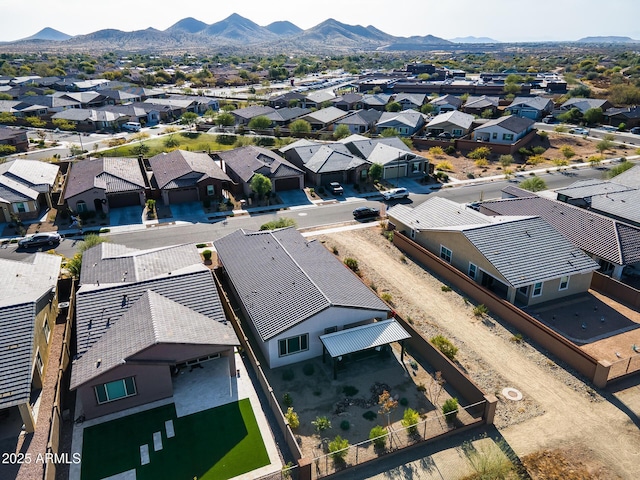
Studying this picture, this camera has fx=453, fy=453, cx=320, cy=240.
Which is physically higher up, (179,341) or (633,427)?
(179,341)

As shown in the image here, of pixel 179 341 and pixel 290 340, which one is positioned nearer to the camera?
pixel 179 341

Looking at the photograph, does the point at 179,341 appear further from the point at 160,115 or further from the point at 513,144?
the point at 160,115

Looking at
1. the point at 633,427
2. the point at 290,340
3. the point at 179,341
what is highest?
the point at 179,341

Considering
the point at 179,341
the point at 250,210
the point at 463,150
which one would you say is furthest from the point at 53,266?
the point at 463,150

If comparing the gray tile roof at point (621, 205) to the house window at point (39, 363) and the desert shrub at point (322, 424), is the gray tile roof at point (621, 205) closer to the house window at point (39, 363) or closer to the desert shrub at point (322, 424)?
the desert shrub at point (322, 424)

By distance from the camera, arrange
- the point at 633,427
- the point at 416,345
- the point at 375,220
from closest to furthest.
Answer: the point at 633,427, the point at 416,345, the point at 375,220

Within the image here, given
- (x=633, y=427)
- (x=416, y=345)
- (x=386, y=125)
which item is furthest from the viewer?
(x=386, y=125)

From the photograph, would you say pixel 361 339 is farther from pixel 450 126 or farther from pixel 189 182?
pixel 450 126
